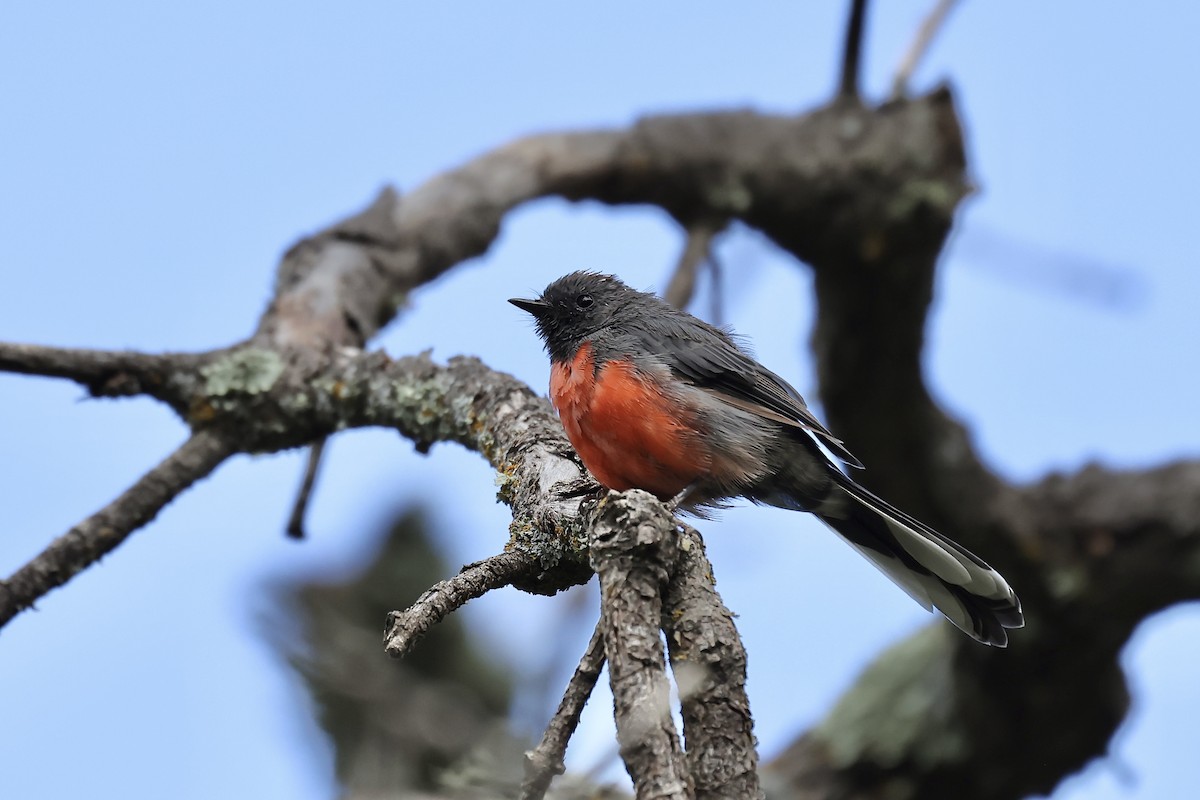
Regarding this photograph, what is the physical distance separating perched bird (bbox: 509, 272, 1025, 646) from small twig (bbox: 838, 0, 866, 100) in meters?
2.46

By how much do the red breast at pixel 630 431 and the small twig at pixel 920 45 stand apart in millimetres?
3538

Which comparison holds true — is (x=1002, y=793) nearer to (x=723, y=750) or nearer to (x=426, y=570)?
(x=426, y=570)

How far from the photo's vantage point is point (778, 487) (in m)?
4.81

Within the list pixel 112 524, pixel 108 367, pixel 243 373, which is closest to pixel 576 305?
pixel 243 373

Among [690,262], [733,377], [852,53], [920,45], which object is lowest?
[733,377]

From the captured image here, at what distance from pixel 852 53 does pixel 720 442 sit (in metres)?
3.44

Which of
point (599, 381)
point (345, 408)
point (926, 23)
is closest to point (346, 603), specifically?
point (345, 408)

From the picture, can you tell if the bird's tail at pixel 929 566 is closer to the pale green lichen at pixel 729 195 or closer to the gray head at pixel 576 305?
the gray head at pixel 576 305

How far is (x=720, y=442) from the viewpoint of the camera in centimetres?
441

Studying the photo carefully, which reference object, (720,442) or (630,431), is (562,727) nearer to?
(630,431)

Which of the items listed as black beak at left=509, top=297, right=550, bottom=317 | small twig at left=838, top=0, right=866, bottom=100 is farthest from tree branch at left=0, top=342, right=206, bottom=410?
small twig at left=838, top=0, right=866, bottom=100

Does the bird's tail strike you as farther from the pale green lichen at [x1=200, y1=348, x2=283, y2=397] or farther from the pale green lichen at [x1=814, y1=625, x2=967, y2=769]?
the pale green lichen at [x1=200, y1=348, x2=283, y2=397]

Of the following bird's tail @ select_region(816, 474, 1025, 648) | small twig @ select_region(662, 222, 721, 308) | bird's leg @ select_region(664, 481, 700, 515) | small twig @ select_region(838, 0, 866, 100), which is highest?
small twig @ select_region(838, 0, 866, 100)

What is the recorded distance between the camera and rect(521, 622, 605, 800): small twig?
95.3 inches
